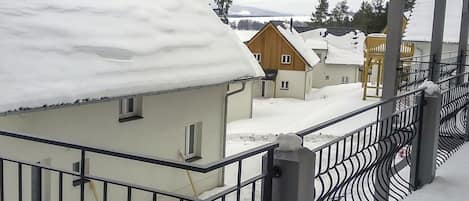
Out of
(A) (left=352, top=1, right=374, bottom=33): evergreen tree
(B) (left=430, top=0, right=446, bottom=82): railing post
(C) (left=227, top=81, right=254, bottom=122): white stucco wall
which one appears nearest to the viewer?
(B) (left=430, top=0, right=446, bottom=82): railing post

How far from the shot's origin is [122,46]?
7.05 meters

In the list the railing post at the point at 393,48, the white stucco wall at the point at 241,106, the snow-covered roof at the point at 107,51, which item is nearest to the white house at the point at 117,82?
the snow-covered roof at the point at 107,51

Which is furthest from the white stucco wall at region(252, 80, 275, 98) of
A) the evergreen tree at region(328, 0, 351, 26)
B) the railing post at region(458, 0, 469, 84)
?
the railing post at region(458, 0, 469, 84)

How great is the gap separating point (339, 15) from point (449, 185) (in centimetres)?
3888

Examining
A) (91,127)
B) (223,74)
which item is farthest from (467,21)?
(91,127)

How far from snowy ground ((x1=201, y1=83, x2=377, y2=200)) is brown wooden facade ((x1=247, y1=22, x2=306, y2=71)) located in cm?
177

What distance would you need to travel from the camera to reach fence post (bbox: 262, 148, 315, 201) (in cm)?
196

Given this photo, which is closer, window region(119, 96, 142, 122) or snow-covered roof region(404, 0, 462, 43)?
window region(119, 96, 142, 122)

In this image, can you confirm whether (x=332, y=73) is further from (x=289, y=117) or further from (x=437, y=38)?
(x=437, y=38)

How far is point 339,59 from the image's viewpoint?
32.5 metres

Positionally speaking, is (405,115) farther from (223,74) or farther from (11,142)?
(223,74)

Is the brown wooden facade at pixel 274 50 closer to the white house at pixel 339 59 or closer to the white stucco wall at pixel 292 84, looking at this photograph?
the white stucco wall at pixel 292 84

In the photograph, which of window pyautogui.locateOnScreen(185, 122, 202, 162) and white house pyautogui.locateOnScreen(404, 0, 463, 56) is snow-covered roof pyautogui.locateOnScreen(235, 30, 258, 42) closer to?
white house pyautogui.locateOnScreen(404, 0, 463, 56)

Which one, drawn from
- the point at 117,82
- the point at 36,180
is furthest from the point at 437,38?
the point at 36,180
